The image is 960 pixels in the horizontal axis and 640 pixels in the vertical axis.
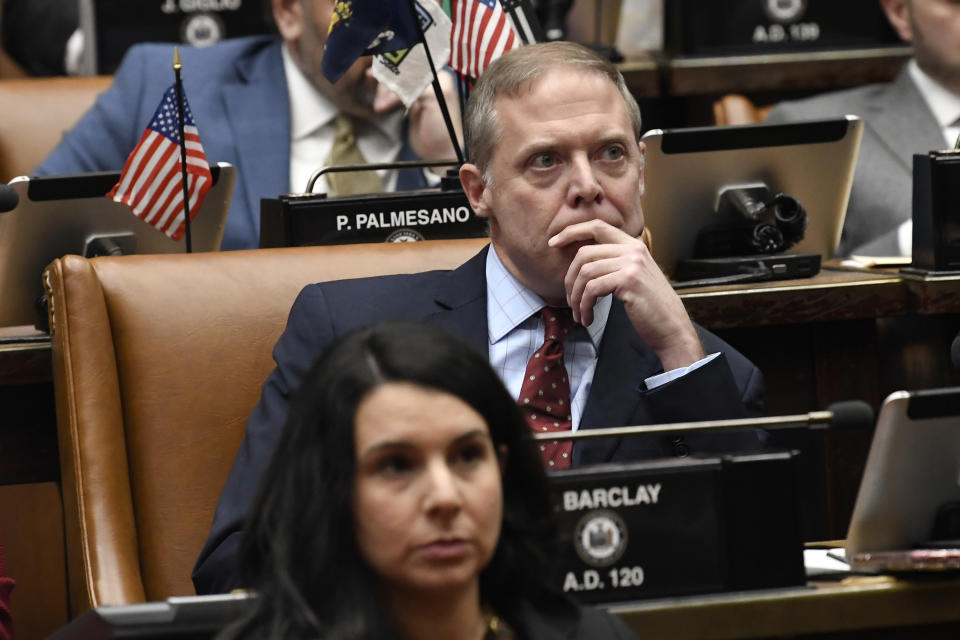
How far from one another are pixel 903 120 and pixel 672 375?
1781 millimetres

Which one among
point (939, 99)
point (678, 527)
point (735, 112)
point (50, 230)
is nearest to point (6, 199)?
point (50, 230)

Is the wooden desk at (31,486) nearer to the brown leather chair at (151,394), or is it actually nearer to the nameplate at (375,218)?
the brown leather chair at (151,394)

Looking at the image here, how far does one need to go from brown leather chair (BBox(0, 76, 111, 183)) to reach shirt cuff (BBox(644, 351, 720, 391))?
6.97 feet

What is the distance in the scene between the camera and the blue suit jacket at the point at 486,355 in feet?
6.62

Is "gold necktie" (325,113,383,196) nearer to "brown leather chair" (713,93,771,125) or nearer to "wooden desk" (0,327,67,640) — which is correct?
"brown leather chair" (713,93,771,125)

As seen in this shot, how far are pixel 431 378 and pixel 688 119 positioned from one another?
3286 millimetres

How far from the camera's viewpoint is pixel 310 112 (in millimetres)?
3725

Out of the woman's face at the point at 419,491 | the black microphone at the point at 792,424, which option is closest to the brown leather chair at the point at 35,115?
the black microphone at the point at 792,424

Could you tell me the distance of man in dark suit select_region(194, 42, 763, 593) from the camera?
2123 millimetres

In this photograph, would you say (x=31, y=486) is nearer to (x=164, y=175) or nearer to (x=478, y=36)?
(x=164, y=175)

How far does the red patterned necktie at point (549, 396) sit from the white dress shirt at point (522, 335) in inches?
0.9

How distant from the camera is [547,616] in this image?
1.42 m

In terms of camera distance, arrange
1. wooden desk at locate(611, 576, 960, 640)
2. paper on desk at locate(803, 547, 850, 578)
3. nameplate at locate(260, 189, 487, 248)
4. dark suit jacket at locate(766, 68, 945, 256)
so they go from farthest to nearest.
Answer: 1. dark suit jacket at locate(766, 68, 945, 256)
2. nameplate at locate(260, 189, 487, 248)
3. paper on desk at locate(803, 547, 850, 578)
4. wooden desk at locate(611, 576, 960, 640)

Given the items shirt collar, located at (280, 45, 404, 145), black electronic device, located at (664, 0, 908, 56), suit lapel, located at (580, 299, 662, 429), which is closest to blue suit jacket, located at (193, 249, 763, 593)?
suit lapel, located at (580, 299, 662, 429)
